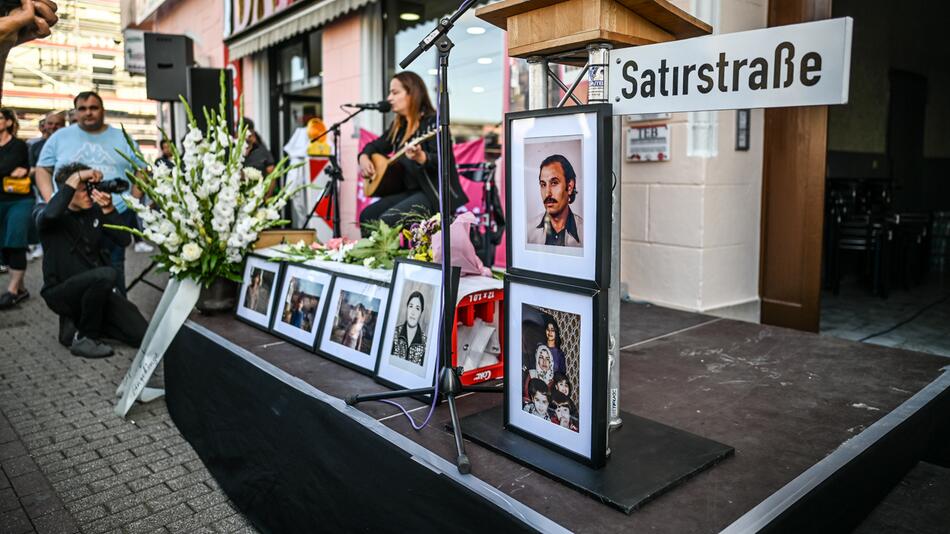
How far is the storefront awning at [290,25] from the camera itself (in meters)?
5.99

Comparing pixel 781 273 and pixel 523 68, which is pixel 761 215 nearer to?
pixel 781 273

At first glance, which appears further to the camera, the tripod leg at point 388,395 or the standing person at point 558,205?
the tripod leg at point 388,395

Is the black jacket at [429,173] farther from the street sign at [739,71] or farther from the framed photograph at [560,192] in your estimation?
the street sign at [739,71]

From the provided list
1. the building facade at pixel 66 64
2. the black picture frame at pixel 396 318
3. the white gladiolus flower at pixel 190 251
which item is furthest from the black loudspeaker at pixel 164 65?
the building facade at pixel 66 64

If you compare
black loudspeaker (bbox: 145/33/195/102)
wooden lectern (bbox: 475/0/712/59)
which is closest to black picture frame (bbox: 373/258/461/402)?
wooden lectern (bbox: 475/0/712/59)

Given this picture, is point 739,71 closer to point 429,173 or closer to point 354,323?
point 354,323

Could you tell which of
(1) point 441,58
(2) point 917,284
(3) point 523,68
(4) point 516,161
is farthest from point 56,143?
(2) point 917,284

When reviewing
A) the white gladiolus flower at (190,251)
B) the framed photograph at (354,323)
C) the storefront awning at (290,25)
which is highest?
the storefront awning at (290,25)

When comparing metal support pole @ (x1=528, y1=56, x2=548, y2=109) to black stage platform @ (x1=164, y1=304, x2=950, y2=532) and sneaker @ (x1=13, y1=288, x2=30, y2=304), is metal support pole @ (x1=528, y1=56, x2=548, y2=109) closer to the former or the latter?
black stage platform @ (x1=164, y1=304, x2=950, y2=532)

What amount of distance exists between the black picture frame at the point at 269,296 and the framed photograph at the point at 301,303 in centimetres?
2

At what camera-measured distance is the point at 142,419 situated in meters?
2.89

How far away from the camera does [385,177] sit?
366 centimetres

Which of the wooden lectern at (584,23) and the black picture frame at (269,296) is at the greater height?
the wooden lectern at (584,23)

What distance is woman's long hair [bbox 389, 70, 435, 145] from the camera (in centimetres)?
352
